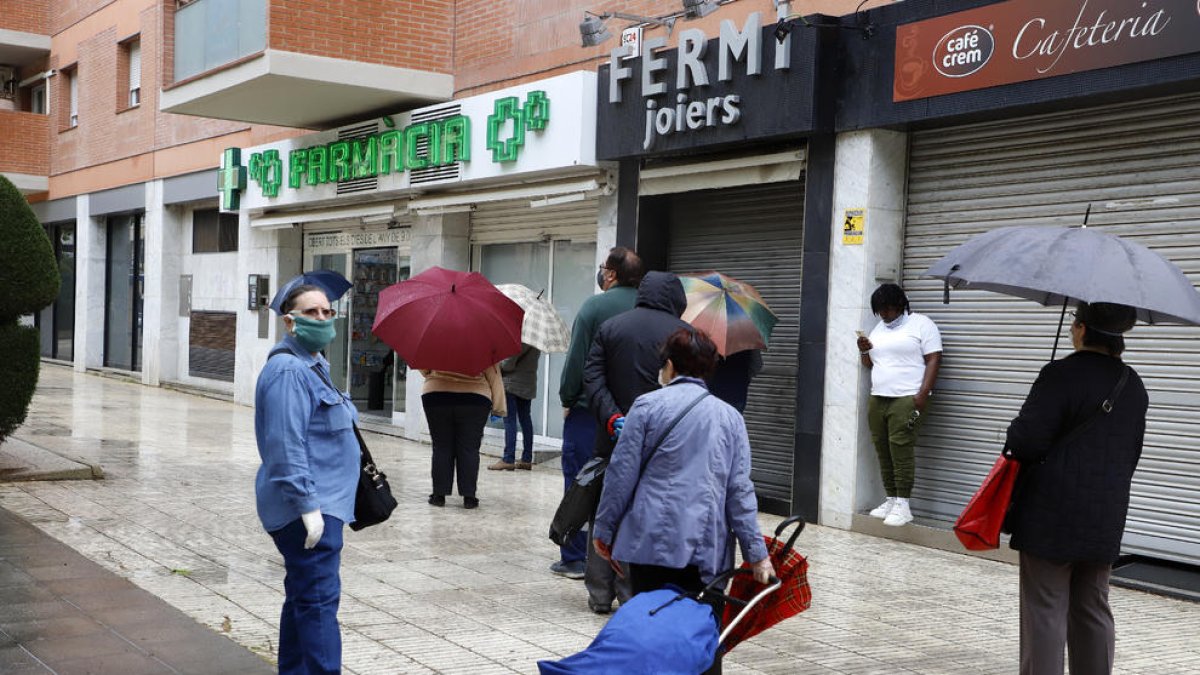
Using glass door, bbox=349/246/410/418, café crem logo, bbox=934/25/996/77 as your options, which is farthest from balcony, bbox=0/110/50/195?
café crem logo, bbox=934/25/996/77

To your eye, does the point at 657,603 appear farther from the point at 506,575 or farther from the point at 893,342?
the point at 893,342

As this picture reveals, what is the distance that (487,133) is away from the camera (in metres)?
13.7

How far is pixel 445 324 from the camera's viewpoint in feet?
30.2

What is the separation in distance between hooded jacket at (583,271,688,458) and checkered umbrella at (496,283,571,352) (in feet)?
15.1

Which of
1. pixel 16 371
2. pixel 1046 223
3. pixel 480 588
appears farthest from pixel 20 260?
pixel 1046 223

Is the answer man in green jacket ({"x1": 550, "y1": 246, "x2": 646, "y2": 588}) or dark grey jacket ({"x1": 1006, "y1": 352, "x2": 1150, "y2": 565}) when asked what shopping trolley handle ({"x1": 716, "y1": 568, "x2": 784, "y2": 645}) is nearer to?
dark grey jacket ({"x1": 1006, "y1": 352, "x2": 1150, "y2": 565})

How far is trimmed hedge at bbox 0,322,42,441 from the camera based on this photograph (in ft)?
33.3

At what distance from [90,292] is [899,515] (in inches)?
879

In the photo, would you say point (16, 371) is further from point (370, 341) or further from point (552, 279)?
point (370, 341)

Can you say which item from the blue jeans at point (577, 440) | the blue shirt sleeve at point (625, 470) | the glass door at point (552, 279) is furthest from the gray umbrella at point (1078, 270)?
the glass door at point (552, 279)

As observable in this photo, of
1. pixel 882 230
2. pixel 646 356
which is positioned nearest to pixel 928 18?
pixel 882 230

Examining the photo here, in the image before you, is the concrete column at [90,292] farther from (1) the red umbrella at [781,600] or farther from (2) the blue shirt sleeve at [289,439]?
(1) the red umbrella at [781,600]

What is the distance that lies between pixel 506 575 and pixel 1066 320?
13.6 feet

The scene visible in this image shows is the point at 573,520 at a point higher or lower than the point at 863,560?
higher
